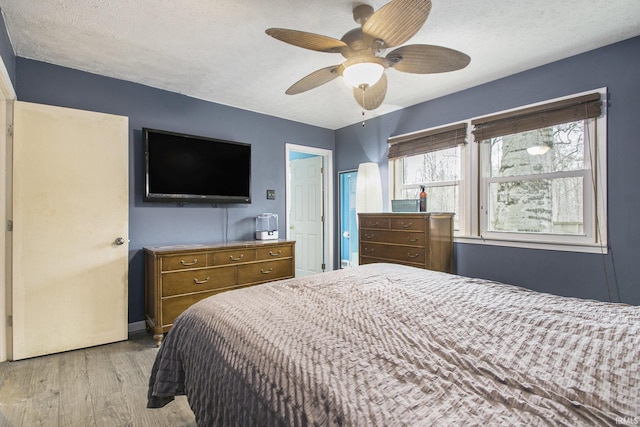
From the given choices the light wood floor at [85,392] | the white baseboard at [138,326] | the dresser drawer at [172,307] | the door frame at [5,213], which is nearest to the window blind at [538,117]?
the dresser drawer at [172,307]

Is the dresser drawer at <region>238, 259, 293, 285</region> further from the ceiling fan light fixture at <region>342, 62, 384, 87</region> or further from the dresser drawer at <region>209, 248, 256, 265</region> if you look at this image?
the ceiling fan light fixture at <region>342, 62, 384, 87</region>

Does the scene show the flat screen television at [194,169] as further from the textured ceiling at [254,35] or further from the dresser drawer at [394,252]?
the dresser drawer at [394,252]

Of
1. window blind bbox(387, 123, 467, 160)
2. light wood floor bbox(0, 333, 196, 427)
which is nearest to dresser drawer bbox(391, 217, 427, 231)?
window blind bbox(387, 123, 467, 160)

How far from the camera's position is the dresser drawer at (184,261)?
2.85 m

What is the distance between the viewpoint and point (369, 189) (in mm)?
3957

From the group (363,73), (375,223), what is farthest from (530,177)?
(363,73)

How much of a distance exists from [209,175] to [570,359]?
3377mm

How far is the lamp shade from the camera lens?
394cm

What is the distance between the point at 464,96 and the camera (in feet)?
11.0

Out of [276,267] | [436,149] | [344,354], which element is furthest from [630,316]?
[276,267]

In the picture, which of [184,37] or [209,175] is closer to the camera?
[184,37]

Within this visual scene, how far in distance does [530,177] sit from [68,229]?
422cm

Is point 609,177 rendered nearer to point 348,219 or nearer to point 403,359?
point 403,359

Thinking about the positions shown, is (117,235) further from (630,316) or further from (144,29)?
(630,316)
